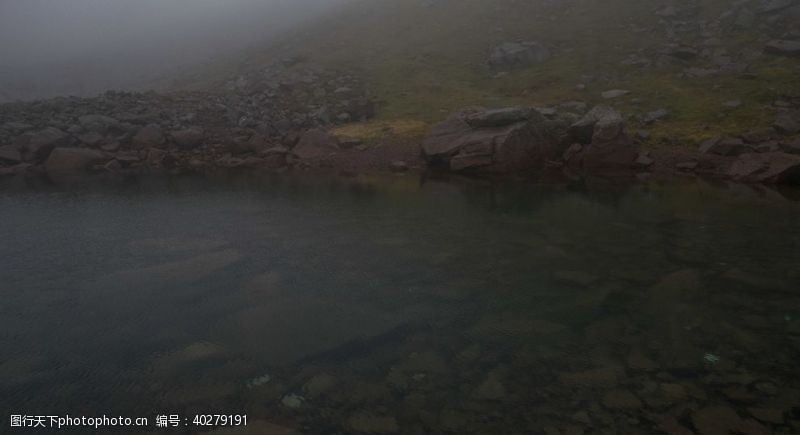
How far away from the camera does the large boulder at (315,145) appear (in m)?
35.9

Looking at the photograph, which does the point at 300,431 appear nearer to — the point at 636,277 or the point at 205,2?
the point at 636,277

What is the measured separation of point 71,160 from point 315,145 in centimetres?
1569

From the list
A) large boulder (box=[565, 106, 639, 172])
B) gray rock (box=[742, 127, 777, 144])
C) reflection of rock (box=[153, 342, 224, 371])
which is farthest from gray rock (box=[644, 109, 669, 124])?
reflection of rock (box=[153, 342, 224, 371])

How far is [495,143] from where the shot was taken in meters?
31.8

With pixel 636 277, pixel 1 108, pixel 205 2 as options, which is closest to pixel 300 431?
pixel 636 277

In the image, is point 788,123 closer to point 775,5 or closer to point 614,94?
point 614,94

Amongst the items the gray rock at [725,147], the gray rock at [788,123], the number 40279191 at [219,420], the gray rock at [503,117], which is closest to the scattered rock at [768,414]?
the number 40279191 at [219,420]

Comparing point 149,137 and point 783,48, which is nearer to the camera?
point 149,137

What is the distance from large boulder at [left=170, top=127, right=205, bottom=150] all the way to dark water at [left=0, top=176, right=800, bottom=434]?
16592mm

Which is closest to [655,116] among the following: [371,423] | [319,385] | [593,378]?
[593,378]

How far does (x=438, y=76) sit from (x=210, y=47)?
1940 inches

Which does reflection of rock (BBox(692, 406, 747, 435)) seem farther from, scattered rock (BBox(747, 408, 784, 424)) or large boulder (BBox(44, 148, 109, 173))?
large boulder (BBox(44, 148, 109, 173))

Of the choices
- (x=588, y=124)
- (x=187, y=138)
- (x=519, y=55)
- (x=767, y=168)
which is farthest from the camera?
(x=519, y=55)

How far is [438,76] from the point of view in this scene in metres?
52.1
